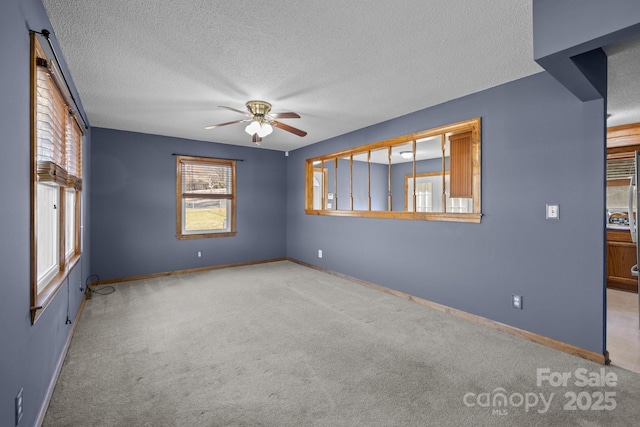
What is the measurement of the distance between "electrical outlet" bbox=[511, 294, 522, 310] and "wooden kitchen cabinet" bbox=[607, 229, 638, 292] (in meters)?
2.76

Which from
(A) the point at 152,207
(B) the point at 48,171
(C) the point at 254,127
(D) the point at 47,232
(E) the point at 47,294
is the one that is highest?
(C) the point at 254,127

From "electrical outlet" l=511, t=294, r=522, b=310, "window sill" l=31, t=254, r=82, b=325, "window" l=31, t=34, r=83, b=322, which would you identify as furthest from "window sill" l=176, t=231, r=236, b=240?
"electrical outlet" l=511, t=294, r=522, b=310

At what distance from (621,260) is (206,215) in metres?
6.60

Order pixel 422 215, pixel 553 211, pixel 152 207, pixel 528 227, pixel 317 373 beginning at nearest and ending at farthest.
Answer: pixel 317 373 → pixel 553 211 → pixel 528 227 → pixel 422 215 → pixel 152 207

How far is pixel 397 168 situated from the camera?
28.6 ft

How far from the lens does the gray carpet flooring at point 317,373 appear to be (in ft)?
6.07

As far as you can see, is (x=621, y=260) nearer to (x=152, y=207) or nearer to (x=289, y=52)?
(x=289, y=52)

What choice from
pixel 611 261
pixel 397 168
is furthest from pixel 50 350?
pixel 397 168

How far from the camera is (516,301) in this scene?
9.77 ft

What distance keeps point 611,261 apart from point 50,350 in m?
6.49

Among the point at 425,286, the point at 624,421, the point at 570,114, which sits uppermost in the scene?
the point at 570,114

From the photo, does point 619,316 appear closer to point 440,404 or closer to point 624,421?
point 624,421

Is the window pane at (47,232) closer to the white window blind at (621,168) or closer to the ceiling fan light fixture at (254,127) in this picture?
the ceiling fan light fixture at (254,127)

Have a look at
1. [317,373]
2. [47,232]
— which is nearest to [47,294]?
[47,232]
